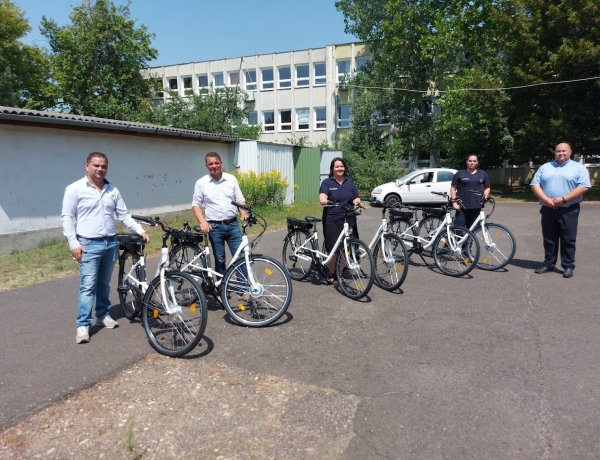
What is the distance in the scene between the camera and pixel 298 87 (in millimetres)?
35875

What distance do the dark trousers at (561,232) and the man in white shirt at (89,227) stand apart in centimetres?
577

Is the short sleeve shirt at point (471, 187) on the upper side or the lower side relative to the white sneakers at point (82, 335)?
upper

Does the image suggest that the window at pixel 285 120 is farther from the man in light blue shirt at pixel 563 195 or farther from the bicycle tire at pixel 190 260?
the bicycle tire at pixel 190 260

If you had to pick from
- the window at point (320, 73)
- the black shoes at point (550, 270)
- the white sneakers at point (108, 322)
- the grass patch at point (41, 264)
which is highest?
the window at point (320, 73)

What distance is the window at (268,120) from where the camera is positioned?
3703 centimetres

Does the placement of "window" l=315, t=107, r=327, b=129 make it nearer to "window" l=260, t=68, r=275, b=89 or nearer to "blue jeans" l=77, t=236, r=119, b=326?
"window" l=260, t=68, r=275, b=89

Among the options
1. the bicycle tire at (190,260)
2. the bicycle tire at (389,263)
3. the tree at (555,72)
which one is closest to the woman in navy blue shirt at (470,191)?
the bicycle tire at (389,263)

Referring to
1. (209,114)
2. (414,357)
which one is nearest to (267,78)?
(209,114)

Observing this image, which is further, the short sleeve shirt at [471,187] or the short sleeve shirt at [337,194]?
Result: the short sleeve shirt at [471,187]

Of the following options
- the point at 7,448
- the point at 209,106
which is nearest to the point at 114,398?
the point at 7,448

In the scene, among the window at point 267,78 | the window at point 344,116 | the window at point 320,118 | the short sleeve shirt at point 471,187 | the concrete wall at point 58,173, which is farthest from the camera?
the window at point 267,78

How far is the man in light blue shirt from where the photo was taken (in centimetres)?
619

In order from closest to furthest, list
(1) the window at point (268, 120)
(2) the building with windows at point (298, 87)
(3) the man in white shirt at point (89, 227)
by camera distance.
→ (3) the man in white shirt at point (89, 227), (2) the building with windows at point (298, 87), (1) the window at point (268, 120)

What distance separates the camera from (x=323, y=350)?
4.00m
